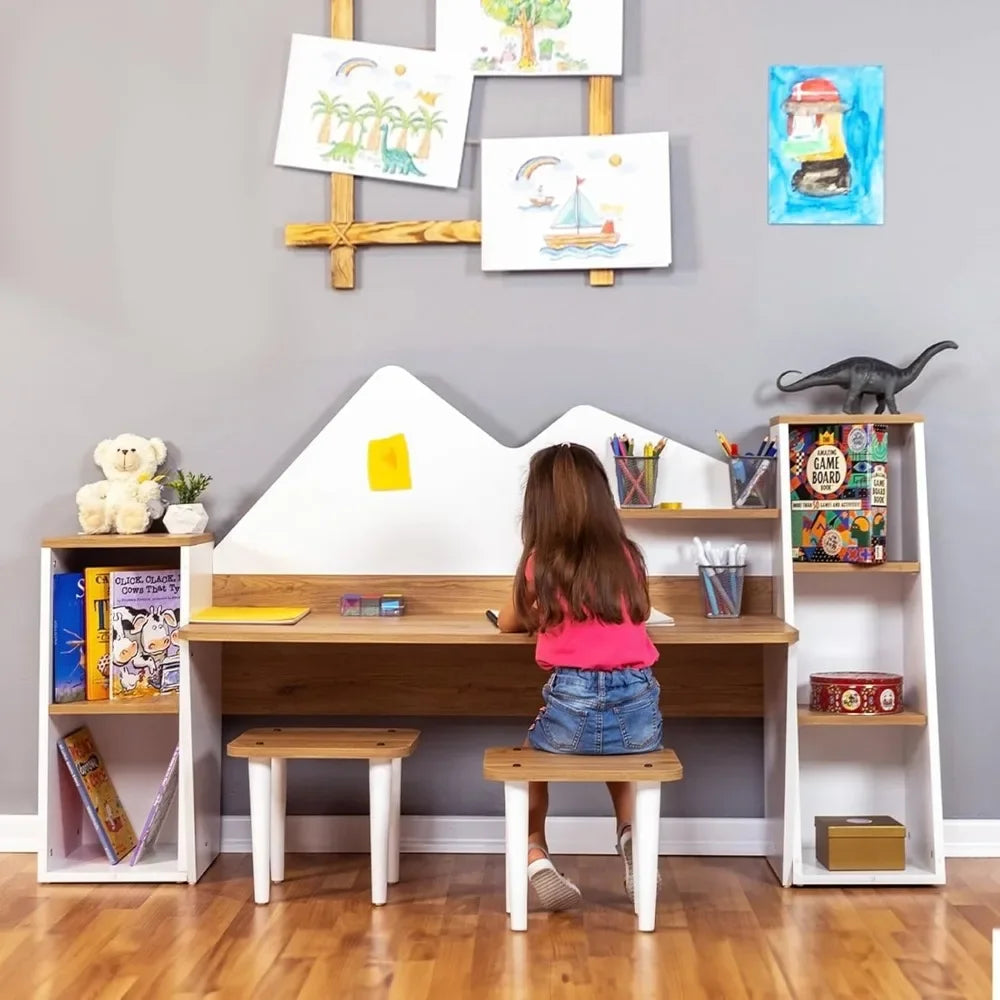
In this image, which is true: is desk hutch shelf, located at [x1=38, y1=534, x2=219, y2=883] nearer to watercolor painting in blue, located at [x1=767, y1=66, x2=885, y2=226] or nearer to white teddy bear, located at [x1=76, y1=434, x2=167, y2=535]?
white teddy bear, located at [x1=76, y1=434, x2=167, y2=535]

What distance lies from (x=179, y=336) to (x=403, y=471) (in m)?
0.67

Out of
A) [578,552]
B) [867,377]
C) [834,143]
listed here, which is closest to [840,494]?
[867,377]

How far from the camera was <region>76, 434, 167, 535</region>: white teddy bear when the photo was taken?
3.05 metres

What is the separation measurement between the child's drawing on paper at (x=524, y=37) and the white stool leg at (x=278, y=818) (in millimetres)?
1755

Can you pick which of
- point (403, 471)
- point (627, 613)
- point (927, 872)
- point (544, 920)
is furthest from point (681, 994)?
point (403, 471)

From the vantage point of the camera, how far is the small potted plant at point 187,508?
305 cm

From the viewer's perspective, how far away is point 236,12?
324 cm

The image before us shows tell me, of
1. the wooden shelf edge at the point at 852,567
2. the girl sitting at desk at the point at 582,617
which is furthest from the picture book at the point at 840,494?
the girl sitting at desk at the point at 582,617

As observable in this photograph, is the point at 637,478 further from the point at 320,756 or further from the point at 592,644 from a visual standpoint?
the point at 320,756

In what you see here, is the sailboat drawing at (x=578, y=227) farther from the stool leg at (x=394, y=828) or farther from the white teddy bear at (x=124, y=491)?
the stool leg at (x=394, y=828)

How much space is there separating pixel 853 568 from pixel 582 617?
74 cm

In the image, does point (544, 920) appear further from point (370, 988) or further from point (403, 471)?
point (403, 471)

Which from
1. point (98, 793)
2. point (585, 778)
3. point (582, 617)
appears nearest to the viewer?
point (585, 778)

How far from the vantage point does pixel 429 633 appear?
109 inches
